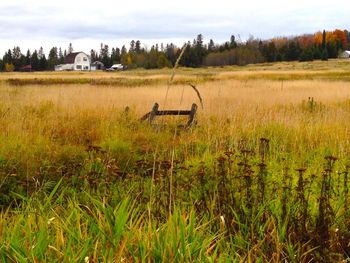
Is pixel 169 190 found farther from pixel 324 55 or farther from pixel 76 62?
pixel 76 62

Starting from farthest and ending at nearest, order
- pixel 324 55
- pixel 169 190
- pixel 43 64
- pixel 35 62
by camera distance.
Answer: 1. pixel 43 64
2. pixel 35 62
3. pixel 324 55
4. pixel 169 190

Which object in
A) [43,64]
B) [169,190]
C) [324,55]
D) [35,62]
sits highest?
[35,62]

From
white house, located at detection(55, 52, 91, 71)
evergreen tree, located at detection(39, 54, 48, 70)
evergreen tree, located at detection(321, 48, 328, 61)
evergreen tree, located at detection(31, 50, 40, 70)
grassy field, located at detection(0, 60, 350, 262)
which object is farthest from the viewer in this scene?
white house, located at detection(55, 52, 91, 71)

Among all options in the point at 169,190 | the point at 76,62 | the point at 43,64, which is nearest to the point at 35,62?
the point at 43,64

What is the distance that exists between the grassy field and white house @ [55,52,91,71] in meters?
95.8

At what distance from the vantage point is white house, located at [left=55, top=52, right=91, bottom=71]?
10444 centimetres

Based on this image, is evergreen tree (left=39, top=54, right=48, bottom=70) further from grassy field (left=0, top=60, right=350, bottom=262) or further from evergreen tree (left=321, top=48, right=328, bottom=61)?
grassy field (left=0, top=60, right=350, bottom=262)

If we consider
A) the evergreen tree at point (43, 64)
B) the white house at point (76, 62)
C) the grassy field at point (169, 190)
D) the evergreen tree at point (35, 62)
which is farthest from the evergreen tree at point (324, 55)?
the grassy field at point (169, 190)

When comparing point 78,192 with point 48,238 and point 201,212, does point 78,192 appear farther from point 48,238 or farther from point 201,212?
point 48,238

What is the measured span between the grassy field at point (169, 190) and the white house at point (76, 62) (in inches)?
3772

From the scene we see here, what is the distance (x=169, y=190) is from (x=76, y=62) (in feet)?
349

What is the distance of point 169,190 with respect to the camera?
4.17 metres

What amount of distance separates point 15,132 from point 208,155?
10.4 ft

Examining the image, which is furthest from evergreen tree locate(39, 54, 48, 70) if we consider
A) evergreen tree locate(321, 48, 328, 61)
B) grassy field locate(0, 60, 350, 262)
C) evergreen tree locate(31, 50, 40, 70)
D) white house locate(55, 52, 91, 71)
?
grassy field locate(0, 60, 350, 262)
